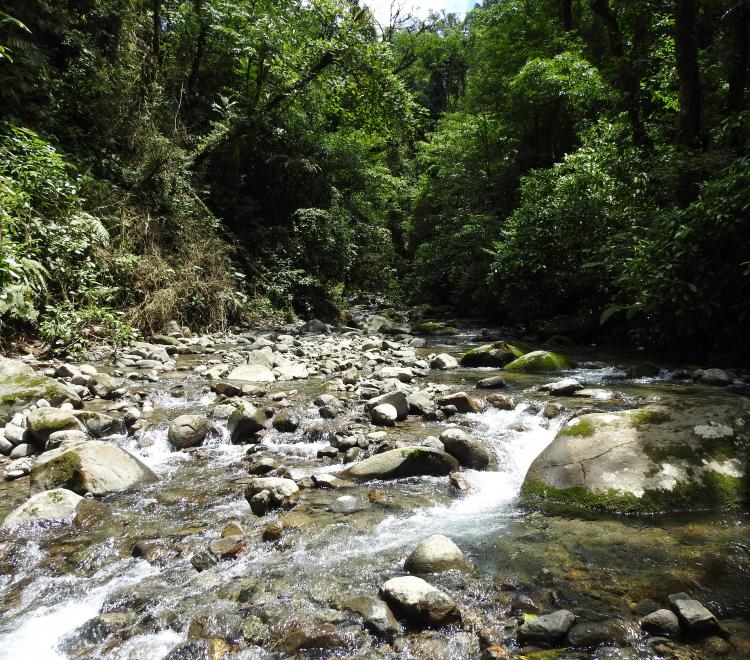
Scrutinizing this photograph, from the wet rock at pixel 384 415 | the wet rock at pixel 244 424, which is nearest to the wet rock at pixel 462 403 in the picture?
the wet rock at pixel 384 415

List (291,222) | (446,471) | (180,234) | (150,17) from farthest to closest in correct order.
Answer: (291,222), (150,17), (180,234), (446,471)

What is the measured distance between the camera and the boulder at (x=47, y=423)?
4.66 metres

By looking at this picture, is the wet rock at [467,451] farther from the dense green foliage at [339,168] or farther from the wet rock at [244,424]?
the dense green foliage at [339,168]

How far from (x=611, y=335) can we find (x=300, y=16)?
13132 mm

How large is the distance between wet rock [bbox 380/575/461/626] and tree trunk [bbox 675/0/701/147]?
384 inches

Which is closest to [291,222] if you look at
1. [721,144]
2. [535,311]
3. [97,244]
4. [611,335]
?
[97,244]

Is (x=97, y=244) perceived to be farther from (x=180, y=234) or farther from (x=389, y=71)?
(x=389, y=71)

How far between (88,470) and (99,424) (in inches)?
52.9

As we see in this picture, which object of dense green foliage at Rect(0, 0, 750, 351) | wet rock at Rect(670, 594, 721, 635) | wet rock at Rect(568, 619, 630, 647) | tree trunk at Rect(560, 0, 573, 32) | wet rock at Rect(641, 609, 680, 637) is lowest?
wet rock at Rect(568, 619, 630, 647)

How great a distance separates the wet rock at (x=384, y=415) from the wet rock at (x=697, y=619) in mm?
3549

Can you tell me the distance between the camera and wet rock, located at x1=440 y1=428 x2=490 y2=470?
443 cm

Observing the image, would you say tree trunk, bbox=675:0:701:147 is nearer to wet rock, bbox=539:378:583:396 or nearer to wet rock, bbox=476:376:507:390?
wet rock, bbox=539:378:583:396

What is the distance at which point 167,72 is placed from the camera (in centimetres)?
1488

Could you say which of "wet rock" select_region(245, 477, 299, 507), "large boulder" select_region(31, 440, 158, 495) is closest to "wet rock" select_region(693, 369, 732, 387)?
"wet rock" select_region(245, 477, 299, 507)
